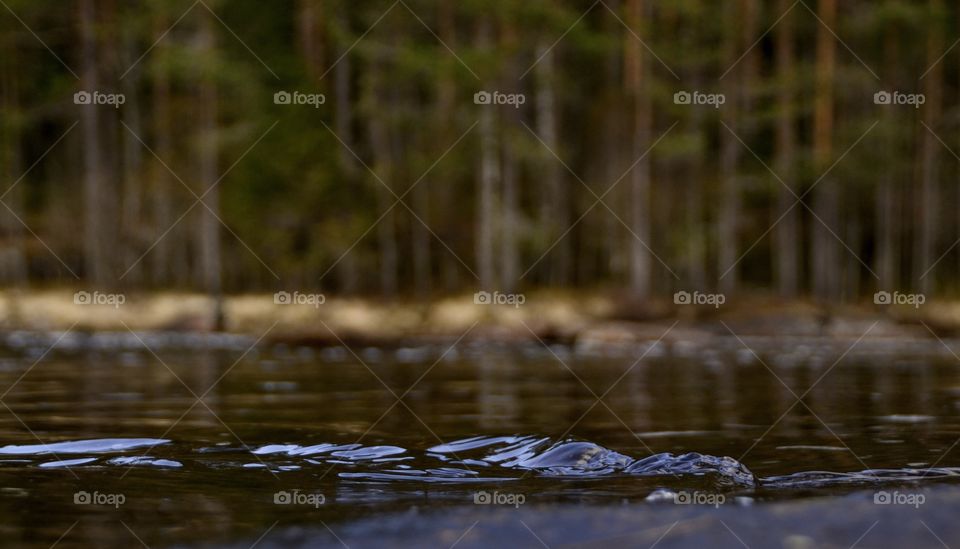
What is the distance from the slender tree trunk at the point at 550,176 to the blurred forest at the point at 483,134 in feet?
0.50

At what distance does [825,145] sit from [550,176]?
389 inches

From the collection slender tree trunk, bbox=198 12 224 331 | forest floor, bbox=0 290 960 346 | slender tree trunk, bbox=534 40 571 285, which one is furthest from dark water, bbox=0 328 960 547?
slender tree trunk, bbox=534 40 571 285

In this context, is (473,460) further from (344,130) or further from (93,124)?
(344,130)

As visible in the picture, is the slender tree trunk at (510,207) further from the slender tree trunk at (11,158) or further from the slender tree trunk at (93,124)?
the slender tree trunk at (11,158)

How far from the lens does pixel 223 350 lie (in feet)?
72.5

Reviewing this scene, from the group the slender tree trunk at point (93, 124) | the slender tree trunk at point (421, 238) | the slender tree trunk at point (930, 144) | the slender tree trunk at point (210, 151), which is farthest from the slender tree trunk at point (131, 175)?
the slender tree trunk at point (930, 144)

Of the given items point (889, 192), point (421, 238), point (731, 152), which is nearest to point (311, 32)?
point (421, 238)

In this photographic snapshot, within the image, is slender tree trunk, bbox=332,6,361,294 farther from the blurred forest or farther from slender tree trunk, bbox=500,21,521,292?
slender tree trunk, bbox=500,21,521,292

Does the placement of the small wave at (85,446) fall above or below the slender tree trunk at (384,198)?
below

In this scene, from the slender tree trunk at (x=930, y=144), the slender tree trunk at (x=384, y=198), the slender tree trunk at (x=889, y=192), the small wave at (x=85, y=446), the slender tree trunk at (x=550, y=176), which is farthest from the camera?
the slender tree trunk at (x=930, y=144)

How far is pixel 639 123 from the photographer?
34.7m

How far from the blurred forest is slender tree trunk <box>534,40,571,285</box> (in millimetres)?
151

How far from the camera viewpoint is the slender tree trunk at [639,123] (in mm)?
34188

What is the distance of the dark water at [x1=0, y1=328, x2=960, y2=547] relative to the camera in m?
5.08
